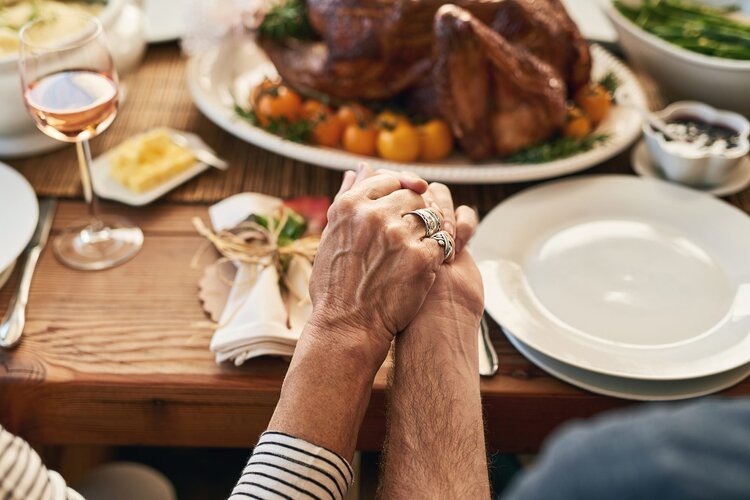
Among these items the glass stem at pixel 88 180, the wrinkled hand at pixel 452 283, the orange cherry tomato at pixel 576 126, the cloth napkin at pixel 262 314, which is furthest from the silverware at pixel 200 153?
the orange cherry tomato at pixel 576 126

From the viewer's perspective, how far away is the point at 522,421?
121 cm

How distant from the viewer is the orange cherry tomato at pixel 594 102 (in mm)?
1646

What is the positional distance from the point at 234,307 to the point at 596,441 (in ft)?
2.79

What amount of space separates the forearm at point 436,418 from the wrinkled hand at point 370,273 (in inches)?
1.9

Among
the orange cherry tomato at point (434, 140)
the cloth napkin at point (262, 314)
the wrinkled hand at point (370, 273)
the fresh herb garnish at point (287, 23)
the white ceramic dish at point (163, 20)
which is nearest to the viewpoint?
the wrinkled hand at point (370, 273)

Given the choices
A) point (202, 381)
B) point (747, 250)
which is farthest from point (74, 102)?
point (747, 250)

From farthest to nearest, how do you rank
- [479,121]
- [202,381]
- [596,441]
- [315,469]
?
[479,121]
[202,381]
[315,469]
[596,441]

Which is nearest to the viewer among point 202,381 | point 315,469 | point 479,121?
point 315,469

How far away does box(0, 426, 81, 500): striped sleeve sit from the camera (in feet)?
2.63

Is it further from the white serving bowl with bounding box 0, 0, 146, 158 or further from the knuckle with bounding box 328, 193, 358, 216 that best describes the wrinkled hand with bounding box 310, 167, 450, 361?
the white serving bowl with bounding box 0, 0, 146, 158

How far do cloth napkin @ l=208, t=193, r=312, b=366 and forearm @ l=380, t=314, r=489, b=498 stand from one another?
0.19 m

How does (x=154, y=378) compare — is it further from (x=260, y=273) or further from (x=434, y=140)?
(x=434, y=140)

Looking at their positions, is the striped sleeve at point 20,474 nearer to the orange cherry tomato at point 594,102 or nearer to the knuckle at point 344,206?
the knuckle at point 344,206

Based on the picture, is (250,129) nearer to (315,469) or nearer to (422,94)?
(422,94)
